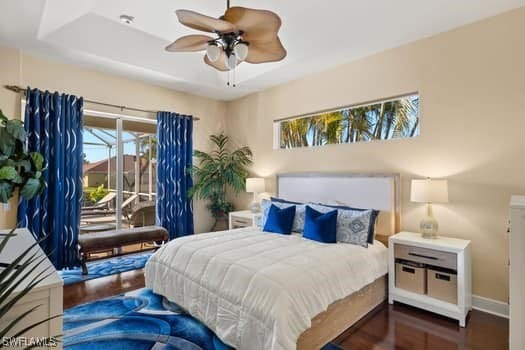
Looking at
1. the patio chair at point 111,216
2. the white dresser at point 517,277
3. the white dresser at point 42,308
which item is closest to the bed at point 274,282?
the white dresser at point 517,277

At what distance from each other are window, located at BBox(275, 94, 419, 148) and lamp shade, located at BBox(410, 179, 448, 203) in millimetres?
727

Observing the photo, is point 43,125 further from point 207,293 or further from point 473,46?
point 473,46

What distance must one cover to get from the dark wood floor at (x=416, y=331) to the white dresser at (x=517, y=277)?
0.45 m

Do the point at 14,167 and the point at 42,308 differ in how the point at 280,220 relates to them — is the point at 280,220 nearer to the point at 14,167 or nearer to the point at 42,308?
the point at 42,308

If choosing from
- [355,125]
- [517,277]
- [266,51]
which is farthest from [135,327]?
[355,125]

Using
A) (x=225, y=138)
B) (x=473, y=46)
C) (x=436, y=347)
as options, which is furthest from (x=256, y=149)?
(x=436, y=347)

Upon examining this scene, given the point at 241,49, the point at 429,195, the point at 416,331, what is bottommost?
the point at 416,331

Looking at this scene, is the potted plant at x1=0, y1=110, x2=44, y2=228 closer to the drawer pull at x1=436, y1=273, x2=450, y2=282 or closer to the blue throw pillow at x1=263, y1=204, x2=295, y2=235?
the blue throw pillow at x1=263, y1=204, x2=295, y2=235

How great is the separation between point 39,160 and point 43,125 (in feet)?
2.26

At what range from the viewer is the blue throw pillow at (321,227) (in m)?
2.91

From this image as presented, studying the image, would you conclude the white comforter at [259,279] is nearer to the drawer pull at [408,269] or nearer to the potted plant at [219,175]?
the drawer pull at [408,269]

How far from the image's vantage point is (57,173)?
3613 mm

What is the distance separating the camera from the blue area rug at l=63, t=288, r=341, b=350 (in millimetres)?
2113

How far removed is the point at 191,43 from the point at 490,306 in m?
3.69
